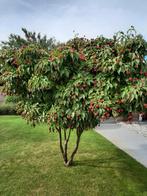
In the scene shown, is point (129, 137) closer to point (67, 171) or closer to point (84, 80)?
point (67, 171)

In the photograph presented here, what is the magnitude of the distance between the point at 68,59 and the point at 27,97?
154 cm

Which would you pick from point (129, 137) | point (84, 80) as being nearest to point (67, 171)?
point (84, 80)

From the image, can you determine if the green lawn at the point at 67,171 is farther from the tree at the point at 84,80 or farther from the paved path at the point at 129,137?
the tree at the point at 84,80

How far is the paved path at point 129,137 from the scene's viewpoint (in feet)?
26.9

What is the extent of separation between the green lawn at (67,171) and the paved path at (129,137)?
38 centimetres

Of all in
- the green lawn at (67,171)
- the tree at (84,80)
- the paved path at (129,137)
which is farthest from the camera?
the paved path at (129,137)

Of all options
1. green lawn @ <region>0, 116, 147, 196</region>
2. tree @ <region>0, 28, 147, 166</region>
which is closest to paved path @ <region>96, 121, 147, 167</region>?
green lawn @ <region>0, 116, 147, 196</region>

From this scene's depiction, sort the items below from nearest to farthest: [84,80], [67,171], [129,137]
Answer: [84,80], [67,171], [129,137]

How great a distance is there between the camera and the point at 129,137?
10.4 metres

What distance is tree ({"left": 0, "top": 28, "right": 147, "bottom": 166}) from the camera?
4.86m

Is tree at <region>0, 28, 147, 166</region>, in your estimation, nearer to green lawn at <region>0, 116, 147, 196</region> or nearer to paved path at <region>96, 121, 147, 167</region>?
green lawn at <region>0, 116, 147, 196</region>

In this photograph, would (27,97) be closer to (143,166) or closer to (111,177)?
(111,177)

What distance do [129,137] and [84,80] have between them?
5.90 metres


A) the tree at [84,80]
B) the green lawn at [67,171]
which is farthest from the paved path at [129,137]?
the tree at [84,80]
